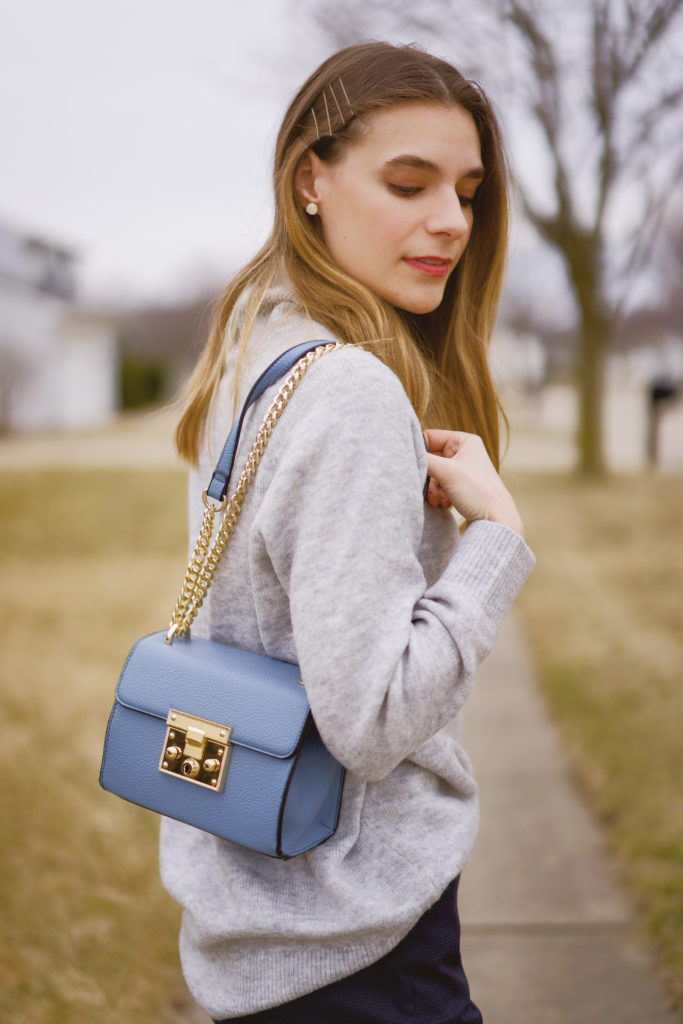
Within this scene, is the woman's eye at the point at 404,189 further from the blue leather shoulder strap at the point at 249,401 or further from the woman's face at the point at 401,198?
the blue leather shoulder strap at the point at 249,401

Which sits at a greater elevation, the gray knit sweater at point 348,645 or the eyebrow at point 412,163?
the eyebrow at point 412,163

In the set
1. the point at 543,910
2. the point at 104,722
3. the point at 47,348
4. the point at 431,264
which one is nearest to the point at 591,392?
the point at 104,722

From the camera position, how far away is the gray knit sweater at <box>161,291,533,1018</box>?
1045 millimetres

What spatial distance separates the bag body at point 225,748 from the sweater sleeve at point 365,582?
0.08 m

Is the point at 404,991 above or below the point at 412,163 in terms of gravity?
below

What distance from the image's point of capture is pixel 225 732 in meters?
1.15

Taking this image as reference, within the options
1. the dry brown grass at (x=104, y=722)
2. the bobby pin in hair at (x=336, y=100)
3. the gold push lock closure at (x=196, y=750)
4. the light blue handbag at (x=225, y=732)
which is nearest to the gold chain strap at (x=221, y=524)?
the light blue handbag at (x=225, y=732)

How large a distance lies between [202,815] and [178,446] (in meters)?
0.61

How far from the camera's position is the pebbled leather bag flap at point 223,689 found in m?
1.12

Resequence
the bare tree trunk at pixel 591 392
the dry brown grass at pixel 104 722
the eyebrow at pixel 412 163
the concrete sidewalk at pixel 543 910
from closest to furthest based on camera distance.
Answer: the eyebrow at pixel 412 163 → the concrete sidewalk at pixel 543 910 → the dry brown grass at pixel 104 722 → the bare tree trunk at pixel 591 392

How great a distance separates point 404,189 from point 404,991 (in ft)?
3.64

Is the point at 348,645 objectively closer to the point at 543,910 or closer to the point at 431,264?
the point at 431,264

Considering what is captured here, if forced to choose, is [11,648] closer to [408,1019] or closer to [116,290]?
[408,1019]

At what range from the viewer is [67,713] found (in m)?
4.53
